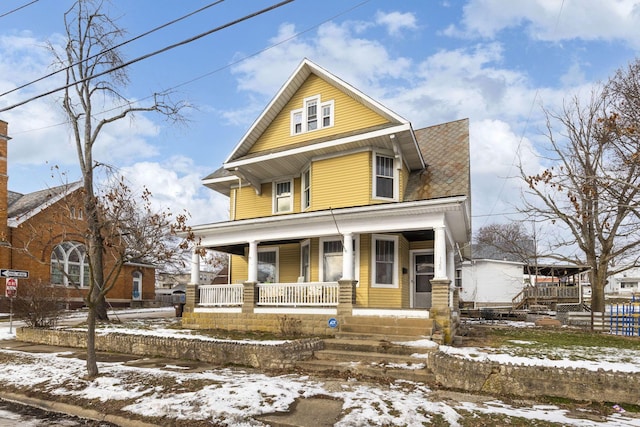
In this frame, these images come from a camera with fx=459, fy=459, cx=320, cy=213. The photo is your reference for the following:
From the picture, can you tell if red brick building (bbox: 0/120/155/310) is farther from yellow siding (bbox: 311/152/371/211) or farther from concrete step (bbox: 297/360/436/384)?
concrete step (bbox: 297/360/436/384)

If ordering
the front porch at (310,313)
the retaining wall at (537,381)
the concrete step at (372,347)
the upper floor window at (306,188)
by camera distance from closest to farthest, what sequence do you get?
1. the retaining wall at (537,381)
2. the concrete step at (372,347)
3. the front porch at (310,313)
4. the upper floor window at (306,188)

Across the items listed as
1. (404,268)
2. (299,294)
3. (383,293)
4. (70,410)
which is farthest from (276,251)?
(70,410)

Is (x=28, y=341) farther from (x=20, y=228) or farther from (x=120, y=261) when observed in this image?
(x=20, y=228)

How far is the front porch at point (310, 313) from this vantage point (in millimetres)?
11656

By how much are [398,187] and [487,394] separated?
8627 millimetres

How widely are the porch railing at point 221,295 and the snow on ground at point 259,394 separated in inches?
237

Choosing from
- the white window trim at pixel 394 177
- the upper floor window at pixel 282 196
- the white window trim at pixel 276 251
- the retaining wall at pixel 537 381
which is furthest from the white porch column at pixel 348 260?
the retaining wall at pixel 537 381

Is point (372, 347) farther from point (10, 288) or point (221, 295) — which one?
point (10, 288)

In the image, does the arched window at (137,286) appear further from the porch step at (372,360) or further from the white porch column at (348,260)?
the porch step at (372,360)

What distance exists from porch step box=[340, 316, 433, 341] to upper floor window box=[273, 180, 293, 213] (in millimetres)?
6267

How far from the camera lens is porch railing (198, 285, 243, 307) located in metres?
15.7

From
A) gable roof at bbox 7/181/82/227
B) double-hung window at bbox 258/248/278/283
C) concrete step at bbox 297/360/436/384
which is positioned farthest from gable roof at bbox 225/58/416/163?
gable roof at bbox 7/181/82/227

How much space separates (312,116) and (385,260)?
5886 mm

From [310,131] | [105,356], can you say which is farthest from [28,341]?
[310,131]
